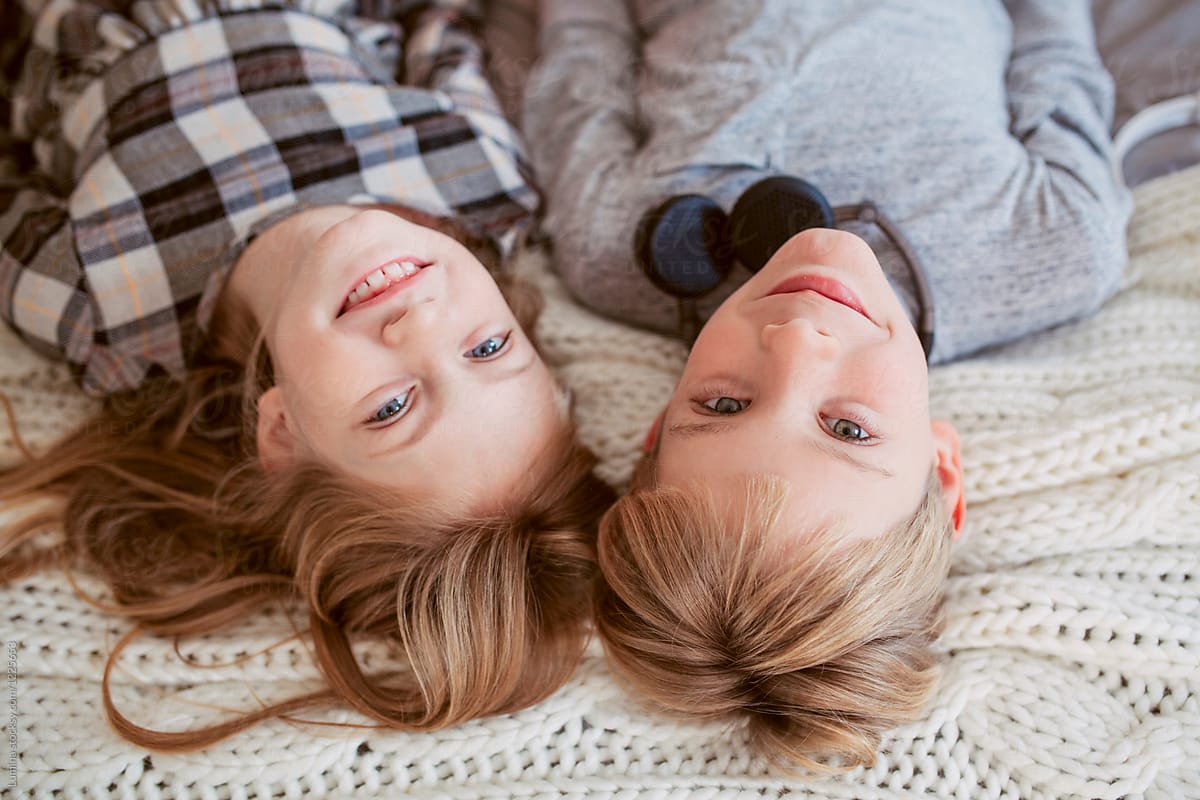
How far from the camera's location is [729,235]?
1.01 m

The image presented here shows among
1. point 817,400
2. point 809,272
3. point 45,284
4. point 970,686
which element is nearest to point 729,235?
point 809,272

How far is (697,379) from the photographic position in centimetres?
85

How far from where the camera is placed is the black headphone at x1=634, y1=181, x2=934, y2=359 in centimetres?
97

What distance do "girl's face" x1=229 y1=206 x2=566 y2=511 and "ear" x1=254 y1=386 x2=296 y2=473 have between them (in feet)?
0.07

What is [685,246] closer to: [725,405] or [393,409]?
[725,405]

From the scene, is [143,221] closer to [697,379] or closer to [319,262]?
[319,262]

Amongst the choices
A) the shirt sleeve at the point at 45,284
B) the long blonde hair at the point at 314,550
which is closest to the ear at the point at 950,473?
the long blonde hair at the point at 314,550

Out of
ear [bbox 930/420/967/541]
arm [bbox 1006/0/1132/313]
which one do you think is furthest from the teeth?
arm [bbox 1006/0/1132/313]

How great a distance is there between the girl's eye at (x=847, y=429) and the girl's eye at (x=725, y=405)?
8 cm

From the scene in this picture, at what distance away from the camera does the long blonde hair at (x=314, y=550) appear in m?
0.86

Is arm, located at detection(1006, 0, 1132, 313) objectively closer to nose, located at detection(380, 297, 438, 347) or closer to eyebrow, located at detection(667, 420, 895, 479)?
eyebrow, located at detection(667, 420, 895, 479)

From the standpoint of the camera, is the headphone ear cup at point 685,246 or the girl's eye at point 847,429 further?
the headphone ear cup at point 685,246

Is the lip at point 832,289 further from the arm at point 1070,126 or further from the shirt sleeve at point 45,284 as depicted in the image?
the shirt sleeve at point 45,284

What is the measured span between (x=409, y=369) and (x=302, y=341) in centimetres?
12
